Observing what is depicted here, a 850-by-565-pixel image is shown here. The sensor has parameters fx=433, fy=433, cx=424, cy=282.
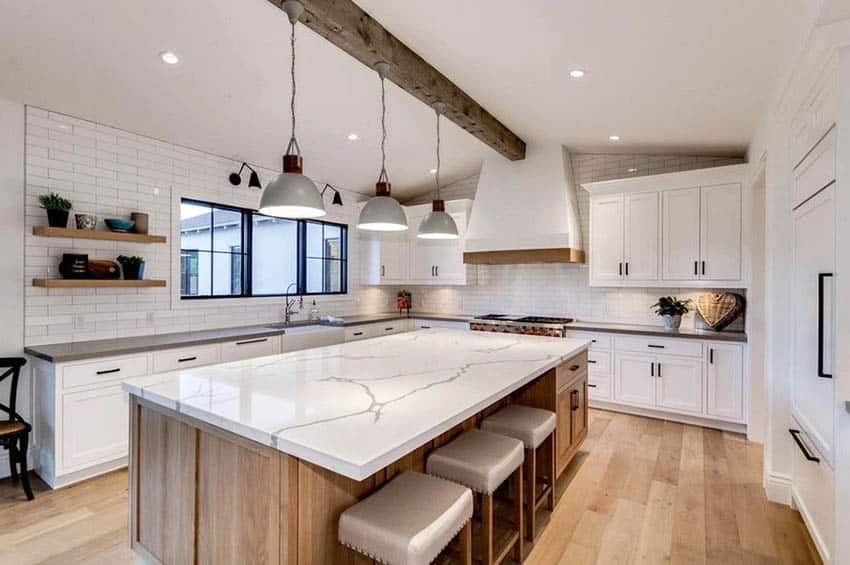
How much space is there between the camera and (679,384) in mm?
4074

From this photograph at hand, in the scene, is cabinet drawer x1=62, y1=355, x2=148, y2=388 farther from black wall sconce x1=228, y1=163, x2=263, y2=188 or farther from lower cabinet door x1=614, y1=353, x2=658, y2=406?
lower cabinet door x1=614, y1=353, x2=658, y2=406

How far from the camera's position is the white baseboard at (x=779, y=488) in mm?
2668

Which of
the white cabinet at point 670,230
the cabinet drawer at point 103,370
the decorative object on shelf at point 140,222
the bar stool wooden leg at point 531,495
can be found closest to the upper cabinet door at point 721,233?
the white cabinet at point 670,230

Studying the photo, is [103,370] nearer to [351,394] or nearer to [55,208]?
[55,208]

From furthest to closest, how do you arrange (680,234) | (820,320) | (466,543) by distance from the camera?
(680,234)
(820,320)
(466,543)

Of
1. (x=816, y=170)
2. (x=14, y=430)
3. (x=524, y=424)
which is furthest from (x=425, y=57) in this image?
(x=14, y=430)

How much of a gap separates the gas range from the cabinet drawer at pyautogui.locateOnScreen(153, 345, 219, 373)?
2854mm

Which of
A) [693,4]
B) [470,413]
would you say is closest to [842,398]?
[470,413]

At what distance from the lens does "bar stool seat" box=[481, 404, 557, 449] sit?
90.4 inches

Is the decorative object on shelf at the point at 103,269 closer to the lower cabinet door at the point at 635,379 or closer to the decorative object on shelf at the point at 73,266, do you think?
the decorative object on shelf at the point at 73,266

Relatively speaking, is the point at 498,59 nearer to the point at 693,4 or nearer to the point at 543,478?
the point at 693,4

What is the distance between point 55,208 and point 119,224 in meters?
0.41

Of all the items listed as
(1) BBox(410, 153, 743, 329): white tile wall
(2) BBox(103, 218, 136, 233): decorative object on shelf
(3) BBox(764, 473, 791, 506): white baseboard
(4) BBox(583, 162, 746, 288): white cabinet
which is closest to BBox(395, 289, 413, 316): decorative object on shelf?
(1) BBox(410, 153, 743, 329): white tile wall

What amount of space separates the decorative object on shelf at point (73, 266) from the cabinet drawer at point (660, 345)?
4.65 metres
